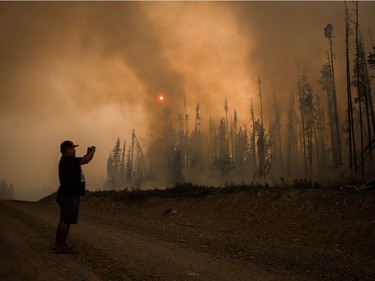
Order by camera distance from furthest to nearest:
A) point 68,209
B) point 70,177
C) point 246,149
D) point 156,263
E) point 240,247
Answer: point 246,149, point 240,247, point 70,177, point 68,209, point 156,263

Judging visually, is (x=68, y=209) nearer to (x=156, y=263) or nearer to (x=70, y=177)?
(x=70, y=177)

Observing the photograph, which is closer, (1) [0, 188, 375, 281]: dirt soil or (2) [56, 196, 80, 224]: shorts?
(1) [0, 188, 375, 281]: dirt soil

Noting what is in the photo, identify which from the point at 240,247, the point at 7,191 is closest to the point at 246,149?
the point at 240,247

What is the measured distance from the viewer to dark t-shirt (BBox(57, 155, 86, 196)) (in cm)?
516

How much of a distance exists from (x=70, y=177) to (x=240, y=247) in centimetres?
365

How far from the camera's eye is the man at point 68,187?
505 centimetres

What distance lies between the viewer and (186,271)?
3988 mm

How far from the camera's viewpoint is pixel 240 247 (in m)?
5.85

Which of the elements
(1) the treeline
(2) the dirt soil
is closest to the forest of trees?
(2) the dirt soil

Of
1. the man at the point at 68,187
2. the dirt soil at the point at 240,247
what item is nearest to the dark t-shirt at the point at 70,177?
the man at the point at 68,187

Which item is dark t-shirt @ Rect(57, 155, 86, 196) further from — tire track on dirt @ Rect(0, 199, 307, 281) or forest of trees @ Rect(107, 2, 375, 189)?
forest of trees @ Rect(107, 2, 375, 189)

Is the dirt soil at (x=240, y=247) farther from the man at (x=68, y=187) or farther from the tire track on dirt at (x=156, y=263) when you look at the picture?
the man at (x=68, y=187)

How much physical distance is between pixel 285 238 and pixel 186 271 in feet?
15.9

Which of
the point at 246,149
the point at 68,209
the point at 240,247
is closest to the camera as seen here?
the point at 68,209
